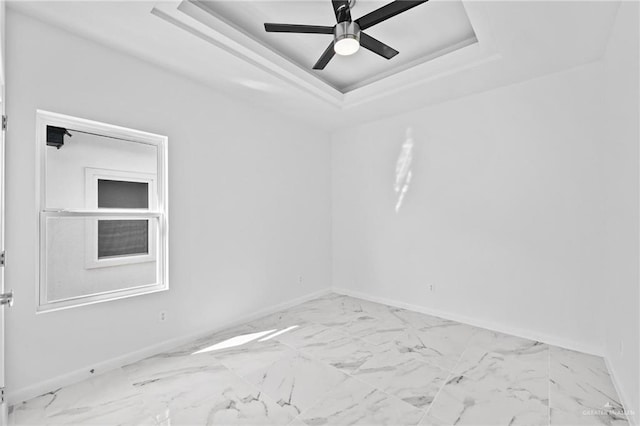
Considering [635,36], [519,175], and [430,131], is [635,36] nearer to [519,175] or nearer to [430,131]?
[519,175]

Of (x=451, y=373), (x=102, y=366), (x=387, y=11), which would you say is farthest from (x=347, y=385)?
(x=387, y=11)

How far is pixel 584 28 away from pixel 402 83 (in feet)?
4.91

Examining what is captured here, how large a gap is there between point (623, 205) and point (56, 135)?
434cm

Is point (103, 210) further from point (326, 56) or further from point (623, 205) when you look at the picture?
point (623, 205)

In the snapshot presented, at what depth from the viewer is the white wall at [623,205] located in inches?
74.0

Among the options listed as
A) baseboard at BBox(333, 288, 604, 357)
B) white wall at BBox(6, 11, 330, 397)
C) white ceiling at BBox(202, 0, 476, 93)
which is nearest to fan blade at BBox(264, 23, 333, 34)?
white ceiling at BBox(202, 0, 476, 93)

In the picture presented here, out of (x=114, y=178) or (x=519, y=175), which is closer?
(x=114, y=178)

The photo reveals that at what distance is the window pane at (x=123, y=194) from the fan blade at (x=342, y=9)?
2.34 metres

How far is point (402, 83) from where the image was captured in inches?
130

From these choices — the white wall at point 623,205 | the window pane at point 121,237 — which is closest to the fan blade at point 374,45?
the white wall at point 623,205

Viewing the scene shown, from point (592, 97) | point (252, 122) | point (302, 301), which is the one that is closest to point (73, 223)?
point (252, 122)

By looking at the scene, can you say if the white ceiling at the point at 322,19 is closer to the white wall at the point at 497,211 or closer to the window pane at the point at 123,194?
the white wall at the point at 497,211

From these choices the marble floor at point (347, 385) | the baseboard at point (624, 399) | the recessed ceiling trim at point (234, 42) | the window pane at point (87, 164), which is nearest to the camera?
the baseboard at point (624, 399)

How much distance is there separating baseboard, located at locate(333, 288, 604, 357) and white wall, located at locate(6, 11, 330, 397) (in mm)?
1088
